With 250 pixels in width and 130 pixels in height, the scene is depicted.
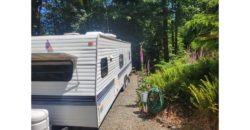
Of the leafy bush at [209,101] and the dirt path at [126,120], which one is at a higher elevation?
the leafy bush at [209,101]

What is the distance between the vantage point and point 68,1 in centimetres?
1934

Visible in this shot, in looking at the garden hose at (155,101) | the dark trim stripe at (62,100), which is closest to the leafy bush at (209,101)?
the garden hose at (155,101)

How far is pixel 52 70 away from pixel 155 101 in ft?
10.3

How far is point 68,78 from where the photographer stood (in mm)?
5070

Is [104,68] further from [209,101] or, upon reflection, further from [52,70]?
[209,101]

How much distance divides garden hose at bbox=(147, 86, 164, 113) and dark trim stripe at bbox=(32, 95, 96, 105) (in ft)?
7.66

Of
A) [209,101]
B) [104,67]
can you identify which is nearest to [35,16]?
[104,67]

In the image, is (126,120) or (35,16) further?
(35,16)

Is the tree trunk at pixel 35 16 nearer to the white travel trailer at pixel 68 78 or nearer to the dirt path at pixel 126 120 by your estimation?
the dirt path at pixel 126 120

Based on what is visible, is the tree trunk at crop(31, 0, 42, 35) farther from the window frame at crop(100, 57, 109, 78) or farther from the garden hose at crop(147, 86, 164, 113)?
the garden hose at crop(147, 86, 164, 113)

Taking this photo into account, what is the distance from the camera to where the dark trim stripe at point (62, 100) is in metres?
4.99

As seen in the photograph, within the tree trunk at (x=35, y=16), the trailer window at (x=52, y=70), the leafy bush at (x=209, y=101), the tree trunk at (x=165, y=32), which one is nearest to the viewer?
the leafy bush at (x=209, y=101)

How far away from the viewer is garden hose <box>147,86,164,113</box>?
21.9 feet
